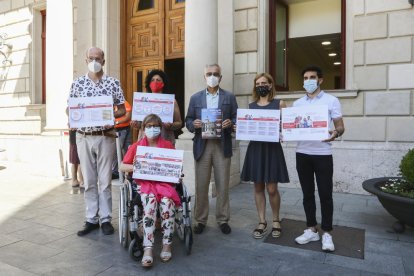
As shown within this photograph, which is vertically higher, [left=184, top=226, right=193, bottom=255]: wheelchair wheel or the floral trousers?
the floral trousers

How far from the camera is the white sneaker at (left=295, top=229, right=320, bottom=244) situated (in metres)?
4.02

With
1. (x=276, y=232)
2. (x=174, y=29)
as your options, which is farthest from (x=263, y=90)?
(x=174, y=29)

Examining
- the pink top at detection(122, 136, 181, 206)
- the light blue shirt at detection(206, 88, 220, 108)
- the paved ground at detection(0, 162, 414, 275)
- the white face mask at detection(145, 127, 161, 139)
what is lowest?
the paved ground at detection(0, 162, 414, 275)

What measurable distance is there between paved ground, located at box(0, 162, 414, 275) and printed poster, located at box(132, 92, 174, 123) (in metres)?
1.53

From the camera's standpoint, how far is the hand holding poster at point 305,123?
3635 millimetres

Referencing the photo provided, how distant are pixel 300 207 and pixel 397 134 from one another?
230cm

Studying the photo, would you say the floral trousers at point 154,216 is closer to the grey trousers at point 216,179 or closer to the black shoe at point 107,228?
the grey trousers at point 216,179

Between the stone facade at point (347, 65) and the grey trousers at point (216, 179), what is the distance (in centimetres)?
207

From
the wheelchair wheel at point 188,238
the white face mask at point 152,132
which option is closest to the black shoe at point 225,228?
the wheelchair wheel at point 188,238

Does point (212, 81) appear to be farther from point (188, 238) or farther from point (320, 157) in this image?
point (188, 238)

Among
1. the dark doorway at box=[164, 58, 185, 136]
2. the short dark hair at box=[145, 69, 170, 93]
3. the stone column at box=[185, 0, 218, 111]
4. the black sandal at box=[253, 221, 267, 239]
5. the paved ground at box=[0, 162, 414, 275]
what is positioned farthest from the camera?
the dark doorway at box=[164, 58, 185, 136]

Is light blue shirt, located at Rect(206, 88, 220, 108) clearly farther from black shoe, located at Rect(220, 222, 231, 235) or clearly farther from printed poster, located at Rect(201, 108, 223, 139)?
black shoe, located at Rect(220, 222, 231, 235)

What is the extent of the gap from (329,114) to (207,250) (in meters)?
1.94

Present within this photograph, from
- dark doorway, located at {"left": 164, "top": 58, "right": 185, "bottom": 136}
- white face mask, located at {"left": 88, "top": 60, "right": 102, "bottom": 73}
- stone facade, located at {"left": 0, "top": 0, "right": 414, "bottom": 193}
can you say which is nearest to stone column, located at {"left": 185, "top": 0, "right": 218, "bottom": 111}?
stone facade, located at {"left": 0, "top": 0, "right": 414, "bottom": 193}
